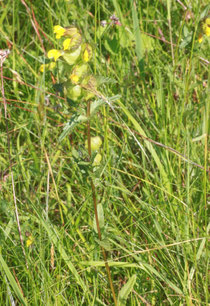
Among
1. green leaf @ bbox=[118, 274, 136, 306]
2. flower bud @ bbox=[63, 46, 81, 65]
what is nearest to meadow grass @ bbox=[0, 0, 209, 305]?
green leaf @ bbox=[118, 274, 136, 306]

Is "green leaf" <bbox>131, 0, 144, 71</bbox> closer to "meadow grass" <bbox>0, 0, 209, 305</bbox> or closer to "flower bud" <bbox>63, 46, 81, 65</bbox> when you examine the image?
"meadow grass" <bbox>0, 0, 209, 305</bbox>

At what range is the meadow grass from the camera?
1.51 m

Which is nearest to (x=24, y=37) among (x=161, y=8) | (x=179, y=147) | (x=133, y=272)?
(x=161, y=8)

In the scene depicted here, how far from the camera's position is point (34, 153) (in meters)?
2.00

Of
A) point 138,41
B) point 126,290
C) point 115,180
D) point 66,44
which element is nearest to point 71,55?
point 66,44

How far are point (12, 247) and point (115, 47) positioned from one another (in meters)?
1.20

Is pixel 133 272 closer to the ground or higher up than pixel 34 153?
closer to the ground

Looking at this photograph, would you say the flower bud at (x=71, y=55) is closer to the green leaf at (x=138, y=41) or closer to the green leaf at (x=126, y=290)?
the green leaf at (x=126, y=290)

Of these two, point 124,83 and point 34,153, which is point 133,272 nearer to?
point 34,153

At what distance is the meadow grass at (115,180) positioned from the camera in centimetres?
151

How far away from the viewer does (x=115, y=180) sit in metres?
1.67

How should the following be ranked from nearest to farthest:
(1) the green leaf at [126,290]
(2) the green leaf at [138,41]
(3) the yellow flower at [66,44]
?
(3) the yellow flower at [66,44] → (1) the green leaf at [126,290] → (2) the green leaf at [138,41]

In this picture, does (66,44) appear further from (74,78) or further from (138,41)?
(138,41)

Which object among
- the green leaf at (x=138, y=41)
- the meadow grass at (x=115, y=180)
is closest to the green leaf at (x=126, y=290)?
the meadow grass at (x=115, y=180)
